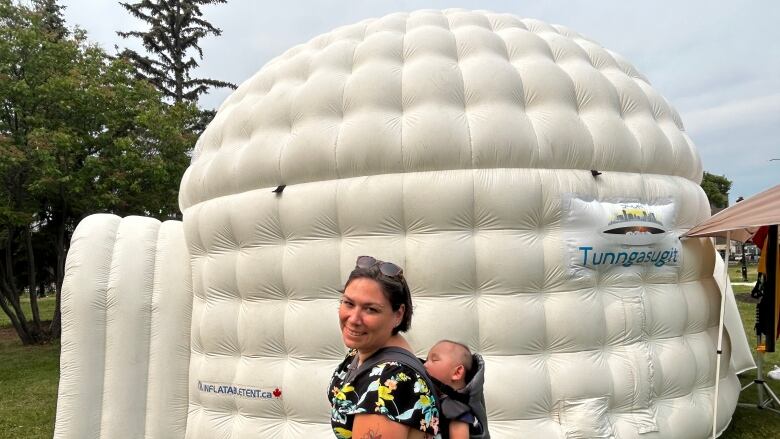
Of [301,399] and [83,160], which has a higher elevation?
[83,160]

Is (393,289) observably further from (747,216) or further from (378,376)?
(747,216)

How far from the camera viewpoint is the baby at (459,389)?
5.22 ft

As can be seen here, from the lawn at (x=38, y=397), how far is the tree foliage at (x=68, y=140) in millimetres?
2064

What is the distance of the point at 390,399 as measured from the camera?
1.28 meters

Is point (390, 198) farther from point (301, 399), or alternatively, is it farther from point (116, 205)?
point (116, 205)

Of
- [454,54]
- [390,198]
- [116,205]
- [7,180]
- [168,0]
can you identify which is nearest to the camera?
[390,198]

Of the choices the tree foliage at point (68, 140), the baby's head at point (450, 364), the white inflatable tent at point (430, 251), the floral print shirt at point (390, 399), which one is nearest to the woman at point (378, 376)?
the floral print shirt at point (390, 399)

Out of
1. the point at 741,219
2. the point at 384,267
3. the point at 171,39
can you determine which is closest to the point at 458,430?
the point at 384,267

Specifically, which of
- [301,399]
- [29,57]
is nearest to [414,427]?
[301,399]

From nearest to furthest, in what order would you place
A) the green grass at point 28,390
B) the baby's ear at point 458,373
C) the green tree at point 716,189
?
the baby's ear at point 458,373
the green grass at point 28,390
the green tree at point 716,189

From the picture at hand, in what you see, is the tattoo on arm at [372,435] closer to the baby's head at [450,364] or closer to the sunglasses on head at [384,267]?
the sunglasses on head at [384,267]

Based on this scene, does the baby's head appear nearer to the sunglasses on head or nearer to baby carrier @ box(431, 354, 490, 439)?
baby carrier @ box(431, 354, 490, 439)

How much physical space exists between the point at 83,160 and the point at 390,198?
1138cm

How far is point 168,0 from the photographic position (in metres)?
23.5
